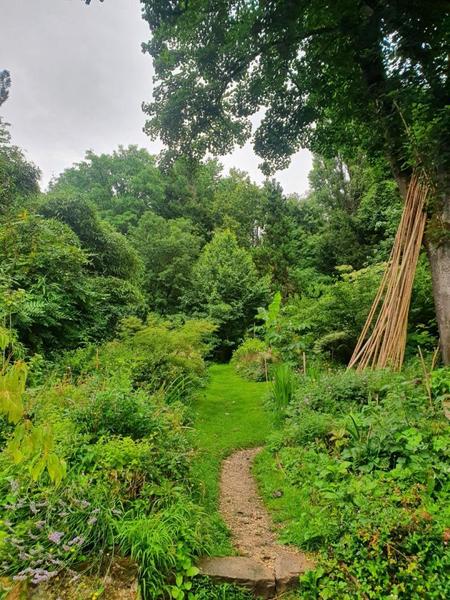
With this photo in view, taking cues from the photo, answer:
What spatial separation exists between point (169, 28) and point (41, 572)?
744 cm

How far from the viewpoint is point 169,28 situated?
5.84 meters

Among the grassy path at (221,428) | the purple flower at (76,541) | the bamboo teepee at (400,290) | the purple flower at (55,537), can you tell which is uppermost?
the bamboo teepee at (400,290)

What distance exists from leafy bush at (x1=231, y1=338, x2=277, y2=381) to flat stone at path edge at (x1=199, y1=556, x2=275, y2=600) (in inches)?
238

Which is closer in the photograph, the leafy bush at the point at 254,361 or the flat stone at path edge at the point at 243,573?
the flat stone at path edge at the point at 243,573

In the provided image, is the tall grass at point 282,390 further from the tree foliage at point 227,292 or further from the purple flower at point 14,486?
the tree foliage at point 227,292

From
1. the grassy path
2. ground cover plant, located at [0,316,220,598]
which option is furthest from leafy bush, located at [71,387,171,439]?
the grassy path

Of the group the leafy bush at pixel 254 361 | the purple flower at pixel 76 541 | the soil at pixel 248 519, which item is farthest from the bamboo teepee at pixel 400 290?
the purple flower at pixel 76 541

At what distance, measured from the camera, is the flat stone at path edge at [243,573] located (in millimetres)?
2250

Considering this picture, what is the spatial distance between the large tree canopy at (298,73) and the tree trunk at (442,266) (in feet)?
2.94

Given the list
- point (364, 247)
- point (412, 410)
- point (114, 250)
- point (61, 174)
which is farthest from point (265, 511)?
point (61, 174)

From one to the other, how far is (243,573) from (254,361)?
25.6ft

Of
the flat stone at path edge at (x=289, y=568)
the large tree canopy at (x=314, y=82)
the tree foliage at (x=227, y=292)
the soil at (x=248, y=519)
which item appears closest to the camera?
the flat stone at path edge at (x=289, y=568)

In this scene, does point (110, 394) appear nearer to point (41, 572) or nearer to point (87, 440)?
point (87, 440)

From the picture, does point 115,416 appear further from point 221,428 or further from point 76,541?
point 221,428
